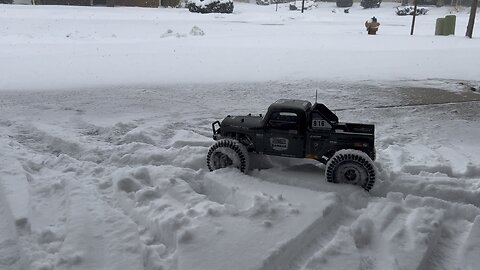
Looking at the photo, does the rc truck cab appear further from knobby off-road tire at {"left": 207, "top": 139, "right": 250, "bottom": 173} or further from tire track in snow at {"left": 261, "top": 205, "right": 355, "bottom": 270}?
tire track in snow at {"left": 261, "top": 205, "right": 355, "bottom": 270}

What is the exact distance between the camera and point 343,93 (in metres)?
9.53

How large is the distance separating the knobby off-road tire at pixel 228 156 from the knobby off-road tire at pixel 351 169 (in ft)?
2.94

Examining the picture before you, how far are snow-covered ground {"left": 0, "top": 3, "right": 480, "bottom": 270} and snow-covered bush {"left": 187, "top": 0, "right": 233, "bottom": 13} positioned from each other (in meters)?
22.7

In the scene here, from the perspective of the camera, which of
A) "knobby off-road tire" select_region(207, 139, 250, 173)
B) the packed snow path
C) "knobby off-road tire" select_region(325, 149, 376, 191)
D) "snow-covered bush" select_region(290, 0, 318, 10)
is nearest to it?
the packed snow path

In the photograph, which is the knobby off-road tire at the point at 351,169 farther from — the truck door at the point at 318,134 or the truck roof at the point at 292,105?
the truck roof at the point at 292,105

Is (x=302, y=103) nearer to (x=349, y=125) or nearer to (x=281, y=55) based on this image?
(x=349, y=125)

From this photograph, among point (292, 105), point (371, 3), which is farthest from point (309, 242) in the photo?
point (371, 3)

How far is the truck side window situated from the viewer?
4977 mm

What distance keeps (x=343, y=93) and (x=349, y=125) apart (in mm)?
4540

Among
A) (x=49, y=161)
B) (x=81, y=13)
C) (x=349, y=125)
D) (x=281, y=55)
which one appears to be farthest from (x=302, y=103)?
(x=81, y=13)

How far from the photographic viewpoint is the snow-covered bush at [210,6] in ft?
110

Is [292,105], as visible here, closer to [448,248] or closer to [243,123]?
[243,123]

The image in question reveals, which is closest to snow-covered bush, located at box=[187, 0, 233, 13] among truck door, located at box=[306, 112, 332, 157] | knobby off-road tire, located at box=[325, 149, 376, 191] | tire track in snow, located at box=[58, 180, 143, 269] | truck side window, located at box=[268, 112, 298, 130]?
truck side window, located at box=[268, 112, 298, 130]

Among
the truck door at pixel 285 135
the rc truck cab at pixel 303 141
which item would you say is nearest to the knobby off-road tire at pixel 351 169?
the rc truck cab at pixel 303 141
